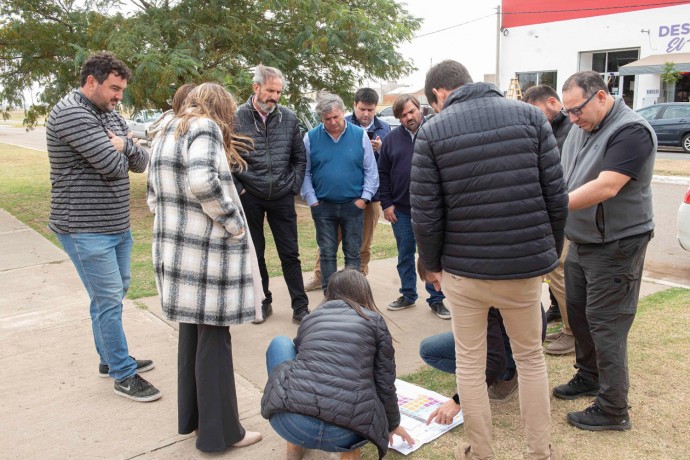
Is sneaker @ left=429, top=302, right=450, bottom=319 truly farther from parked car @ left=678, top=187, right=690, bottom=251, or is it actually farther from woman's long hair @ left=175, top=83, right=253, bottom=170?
parked car @ left=678, top=187, right=690, bottom=251

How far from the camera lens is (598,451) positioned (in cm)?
307

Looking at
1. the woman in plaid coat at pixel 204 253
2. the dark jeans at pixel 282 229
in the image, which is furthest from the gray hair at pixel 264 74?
the woman in plaid coat at pixel 204 253

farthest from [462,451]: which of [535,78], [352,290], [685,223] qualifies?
[535,78]

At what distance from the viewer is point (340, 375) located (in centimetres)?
258

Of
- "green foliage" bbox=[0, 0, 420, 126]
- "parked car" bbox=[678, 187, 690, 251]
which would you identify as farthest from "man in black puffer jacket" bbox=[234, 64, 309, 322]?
"parked car" bbox=[678, 187, 690, 251]

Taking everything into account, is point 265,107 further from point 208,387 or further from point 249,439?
point 249,439

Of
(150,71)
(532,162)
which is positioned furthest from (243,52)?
(532,162)

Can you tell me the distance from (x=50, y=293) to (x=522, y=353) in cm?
479

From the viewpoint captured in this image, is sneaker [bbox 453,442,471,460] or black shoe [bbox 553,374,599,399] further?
black shoe [bbox 553,374,599,399]

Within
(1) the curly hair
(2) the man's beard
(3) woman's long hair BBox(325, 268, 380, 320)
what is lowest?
(3) woman's long hair BBox(325, 268, 380, 320)

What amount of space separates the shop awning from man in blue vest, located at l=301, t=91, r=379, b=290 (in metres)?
23.9

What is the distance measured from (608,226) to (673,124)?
17.8 meters

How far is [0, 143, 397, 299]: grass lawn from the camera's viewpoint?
6637mm

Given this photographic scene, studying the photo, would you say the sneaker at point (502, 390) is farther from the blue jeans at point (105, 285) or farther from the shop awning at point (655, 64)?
the shop awning at point (655, 64)
